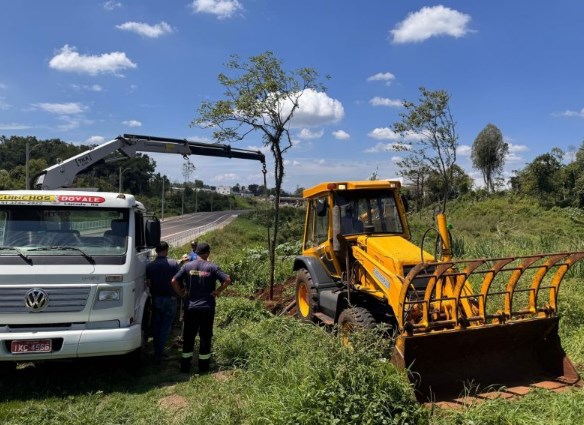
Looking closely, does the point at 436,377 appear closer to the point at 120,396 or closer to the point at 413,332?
the point at 413,332

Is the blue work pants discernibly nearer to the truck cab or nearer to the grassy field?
the grassy field

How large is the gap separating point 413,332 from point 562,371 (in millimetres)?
1824

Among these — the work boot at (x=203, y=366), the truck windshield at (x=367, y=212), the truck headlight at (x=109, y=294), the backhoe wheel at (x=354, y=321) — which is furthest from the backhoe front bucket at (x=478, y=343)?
the truck headlight at (x=109, y=294)

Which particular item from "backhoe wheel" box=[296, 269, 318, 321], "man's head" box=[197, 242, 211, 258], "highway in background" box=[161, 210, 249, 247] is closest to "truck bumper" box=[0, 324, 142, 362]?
"man's head" box=[197, 242, 211, 258]

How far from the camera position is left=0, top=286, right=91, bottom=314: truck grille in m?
5.38

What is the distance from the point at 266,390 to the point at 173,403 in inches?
45.8

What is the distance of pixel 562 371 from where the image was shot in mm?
5336

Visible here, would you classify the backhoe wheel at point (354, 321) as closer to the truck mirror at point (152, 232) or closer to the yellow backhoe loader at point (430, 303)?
the yellow backhoe loader at point (430, 303)

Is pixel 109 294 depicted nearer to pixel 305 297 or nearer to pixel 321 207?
pixel 321 207

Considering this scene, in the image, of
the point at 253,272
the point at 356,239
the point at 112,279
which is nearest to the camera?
the point at 112,279

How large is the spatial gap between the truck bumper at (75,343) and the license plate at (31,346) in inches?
1.3

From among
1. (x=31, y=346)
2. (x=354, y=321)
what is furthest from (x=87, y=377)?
(x=354, y=321)

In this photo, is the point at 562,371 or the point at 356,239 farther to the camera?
the point at 356,239

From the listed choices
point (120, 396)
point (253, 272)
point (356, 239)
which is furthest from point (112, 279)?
point (253, 272)
